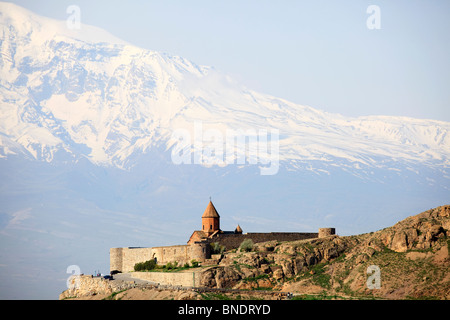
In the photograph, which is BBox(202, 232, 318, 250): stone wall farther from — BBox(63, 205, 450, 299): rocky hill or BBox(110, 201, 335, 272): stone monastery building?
BBox(63, 205, 450, 299): rocky hill

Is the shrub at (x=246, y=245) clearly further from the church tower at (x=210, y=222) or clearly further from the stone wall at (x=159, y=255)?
the church tower at (x=210, y=222)

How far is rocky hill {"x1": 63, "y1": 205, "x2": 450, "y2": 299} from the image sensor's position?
89062 mm

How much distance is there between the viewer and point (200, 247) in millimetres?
106188

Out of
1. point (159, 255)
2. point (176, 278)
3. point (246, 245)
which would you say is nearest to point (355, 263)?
point (246, 245)

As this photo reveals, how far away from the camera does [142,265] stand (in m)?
113

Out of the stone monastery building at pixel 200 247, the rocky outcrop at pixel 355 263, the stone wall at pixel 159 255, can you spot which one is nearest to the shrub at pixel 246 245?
the rocky outcrop at pixel 355 263

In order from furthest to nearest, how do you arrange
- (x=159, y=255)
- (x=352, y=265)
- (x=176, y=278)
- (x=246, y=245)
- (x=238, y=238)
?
(x=159, y=255)
(x=238, y=238)
(x=246, y=245)
(x=176, y=278)
(x=352, y=265)

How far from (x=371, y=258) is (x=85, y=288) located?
105ft

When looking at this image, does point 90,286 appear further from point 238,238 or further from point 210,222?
point 210,222

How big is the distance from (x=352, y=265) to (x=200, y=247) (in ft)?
60.4

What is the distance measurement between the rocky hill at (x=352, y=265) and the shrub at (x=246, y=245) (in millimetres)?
1387

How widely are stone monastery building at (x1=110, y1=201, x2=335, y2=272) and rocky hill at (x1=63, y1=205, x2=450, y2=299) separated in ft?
13.6
